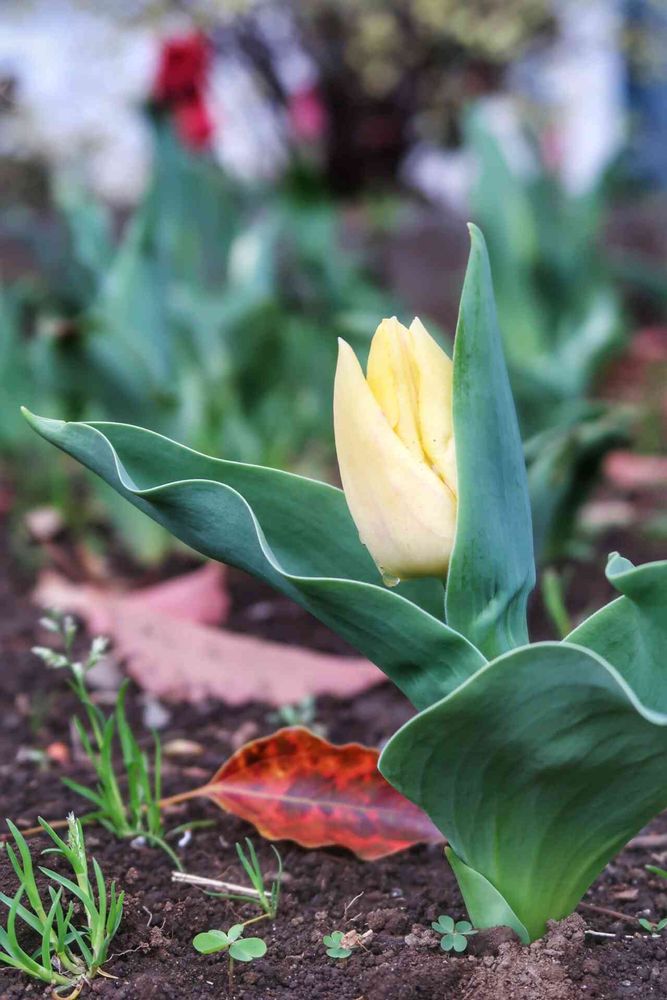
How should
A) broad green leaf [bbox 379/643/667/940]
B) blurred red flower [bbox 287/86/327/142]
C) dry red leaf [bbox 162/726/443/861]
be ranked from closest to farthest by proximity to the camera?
broad green leaf [bbox 379/643/667/940], dry red leaf [bbox 162/726/443/861], blurred red flower [bbox 287/86/327/142]

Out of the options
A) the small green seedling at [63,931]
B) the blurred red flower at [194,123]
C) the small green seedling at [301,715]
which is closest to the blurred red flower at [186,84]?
the blurred red flower at [194,123]

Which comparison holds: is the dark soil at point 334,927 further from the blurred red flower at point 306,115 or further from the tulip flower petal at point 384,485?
the blurred red flower at point 306,115

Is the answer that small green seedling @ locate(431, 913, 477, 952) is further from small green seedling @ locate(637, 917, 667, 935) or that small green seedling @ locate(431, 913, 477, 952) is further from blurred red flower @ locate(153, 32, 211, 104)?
blurred red flower @ locate(153, 32, 211, 104)

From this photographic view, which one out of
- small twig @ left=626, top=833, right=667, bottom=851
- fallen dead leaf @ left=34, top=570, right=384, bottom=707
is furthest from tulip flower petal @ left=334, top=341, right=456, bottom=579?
fallen dead leaf @ left=34, top=570, right=384, bottom=707

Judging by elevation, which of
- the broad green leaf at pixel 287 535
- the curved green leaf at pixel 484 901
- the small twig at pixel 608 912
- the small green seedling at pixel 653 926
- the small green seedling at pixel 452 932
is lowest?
the small twig at pixel 608 912

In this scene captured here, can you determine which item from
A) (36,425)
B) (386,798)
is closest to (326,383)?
(386,798)

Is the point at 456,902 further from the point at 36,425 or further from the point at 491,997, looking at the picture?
the point at 36,425

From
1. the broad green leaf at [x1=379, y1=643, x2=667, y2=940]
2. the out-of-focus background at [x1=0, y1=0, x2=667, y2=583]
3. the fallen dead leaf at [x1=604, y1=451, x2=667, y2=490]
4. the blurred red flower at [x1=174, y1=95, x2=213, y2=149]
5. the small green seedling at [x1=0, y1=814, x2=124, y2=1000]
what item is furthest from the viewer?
the blurred red flower at [x1=174, y1=95, x2=213, y2=149]
